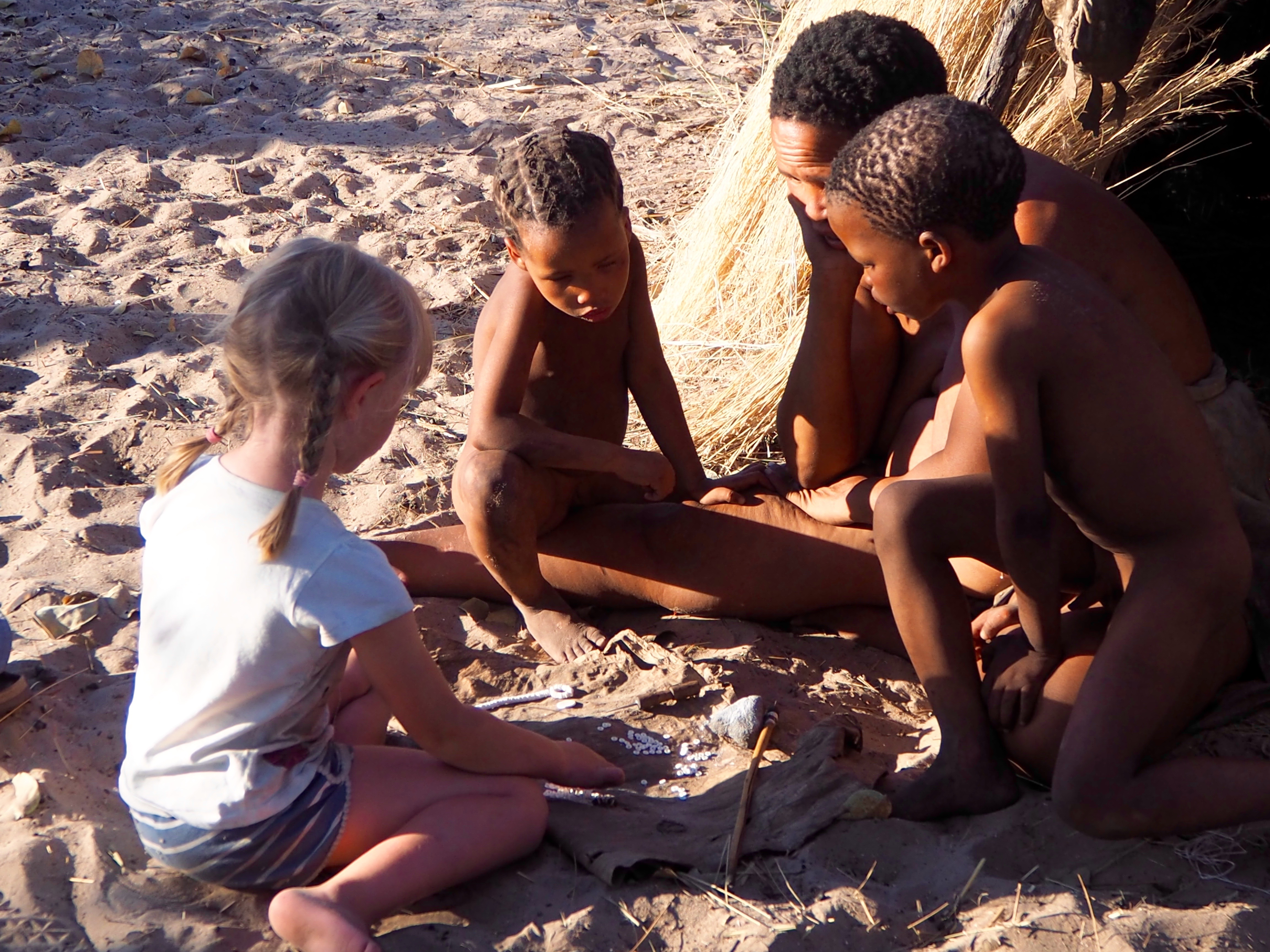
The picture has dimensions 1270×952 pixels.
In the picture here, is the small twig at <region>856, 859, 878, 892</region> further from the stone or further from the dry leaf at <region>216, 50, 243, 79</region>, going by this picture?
the dry leaf at <region>216, 50, 243, 79</region>

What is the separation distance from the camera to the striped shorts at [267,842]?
1.73 m

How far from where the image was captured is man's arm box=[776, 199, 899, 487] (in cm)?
253

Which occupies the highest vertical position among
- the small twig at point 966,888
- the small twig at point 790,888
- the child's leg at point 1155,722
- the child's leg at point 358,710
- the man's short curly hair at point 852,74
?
the man's short curly hair at point 852,74

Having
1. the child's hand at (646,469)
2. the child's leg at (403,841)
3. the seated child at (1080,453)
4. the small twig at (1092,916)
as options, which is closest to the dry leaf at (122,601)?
the child's leg at (403,841)

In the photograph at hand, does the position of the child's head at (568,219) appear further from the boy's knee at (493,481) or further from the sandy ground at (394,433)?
the sandy ground at (394,433)

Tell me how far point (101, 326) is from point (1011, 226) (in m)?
2.87

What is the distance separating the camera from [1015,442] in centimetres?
183

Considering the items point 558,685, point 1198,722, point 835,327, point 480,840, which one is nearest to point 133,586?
point 558,685

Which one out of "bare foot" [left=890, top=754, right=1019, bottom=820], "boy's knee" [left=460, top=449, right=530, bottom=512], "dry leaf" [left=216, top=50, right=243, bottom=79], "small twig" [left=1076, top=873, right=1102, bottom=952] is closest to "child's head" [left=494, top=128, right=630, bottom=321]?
"boy's knee" [left=460, top=449, right=530, bottom=512]

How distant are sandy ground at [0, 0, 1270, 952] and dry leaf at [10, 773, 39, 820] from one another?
0.02 m

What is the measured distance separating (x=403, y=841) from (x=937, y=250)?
1209mm

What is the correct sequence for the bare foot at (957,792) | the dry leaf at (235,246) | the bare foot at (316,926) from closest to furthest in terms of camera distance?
the bare foot at (316,926) → the bare foot at (957,792) → the dry leaf at (235,246)

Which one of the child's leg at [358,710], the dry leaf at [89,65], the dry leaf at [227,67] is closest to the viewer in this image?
the child's leg at [358,710]

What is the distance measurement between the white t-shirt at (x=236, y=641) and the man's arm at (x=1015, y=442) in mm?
913
